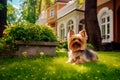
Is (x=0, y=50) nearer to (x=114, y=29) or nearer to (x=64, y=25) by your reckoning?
(x=114, y=29)

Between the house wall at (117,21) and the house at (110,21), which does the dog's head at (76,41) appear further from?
the house wall at (117,21)

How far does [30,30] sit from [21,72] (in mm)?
3608

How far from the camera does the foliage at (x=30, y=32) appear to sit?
12.1 meters

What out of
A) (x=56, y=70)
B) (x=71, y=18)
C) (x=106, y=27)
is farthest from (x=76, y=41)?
(x=71, y=18)

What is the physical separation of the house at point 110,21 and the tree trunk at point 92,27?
5756 millimetres

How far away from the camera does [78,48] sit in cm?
1009

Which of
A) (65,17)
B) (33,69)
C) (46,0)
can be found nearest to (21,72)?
(33,69)

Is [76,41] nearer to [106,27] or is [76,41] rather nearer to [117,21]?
[117,21]

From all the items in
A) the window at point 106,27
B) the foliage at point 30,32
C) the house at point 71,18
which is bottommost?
the foliage at point 30,32

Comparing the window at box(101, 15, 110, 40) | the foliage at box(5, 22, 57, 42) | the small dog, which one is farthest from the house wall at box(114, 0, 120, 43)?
the small dog

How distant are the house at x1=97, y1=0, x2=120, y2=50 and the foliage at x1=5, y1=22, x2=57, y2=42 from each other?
1309 centimetres

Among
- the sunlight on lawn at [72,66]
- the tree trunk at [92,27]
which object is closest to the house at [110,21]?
the tree trunk at [92,27]

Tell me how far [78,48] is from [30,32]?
286 centimetres

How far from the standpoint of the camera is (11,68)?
9.57m
